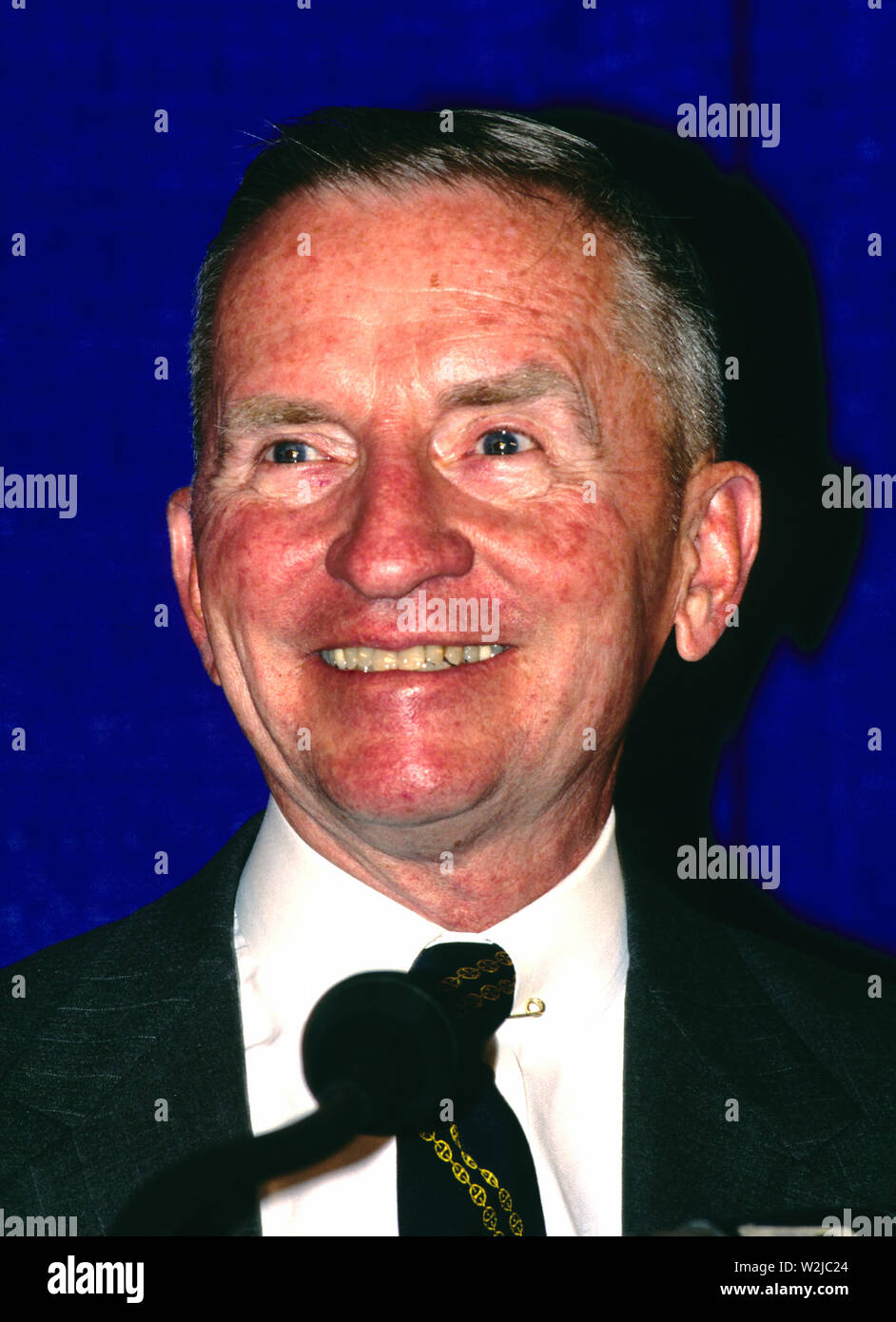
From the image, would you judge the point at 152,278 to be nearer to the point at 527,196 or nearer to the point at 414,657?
the point at 527,196

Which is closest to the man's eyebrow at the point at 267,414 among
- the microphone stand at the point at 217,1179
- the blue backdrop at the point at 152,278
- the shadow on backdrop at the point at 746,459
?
the blue backdrop at the point at 152,278

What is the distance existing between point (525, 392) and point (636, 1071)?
0.75 metres

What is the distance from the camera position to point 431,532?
1.57 metres

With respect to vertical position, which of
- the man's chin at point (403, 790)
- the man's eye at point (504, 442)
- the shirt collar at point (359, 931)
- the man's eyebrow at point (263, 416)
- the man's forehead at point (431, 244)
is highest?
the man's forehead at point (431, 244)

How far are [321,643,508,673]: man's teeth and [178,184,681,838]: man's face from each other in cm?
1

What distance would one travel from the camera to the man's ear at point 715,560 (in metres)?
1.89

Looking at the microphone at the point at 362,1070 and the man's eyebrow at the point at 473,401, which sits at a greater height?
the man's eyebrow at the point at 473,401

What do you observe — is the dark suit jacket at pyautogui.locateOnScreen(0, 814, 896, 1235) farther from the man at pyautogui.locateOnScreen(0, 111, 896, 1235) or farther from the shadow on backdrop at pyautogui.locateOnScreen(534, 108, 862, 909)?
the shadow on backdrop at pyautogui.locateOnScreen(534, 108, 862, 909)

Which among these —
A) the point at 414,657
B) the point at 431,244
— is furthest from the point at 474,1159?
the point at 431,244

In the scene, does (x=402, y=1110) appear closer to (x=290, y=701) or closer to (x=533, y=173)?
(x=290, y=701)

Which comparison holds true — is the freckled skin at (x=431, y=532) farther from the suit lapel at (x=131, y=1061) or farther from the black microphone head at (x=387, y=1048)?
the black microphone head at (x=387, y=1048)

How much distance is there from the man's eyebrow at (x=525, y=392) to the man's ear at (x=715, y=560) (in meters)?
0.25
